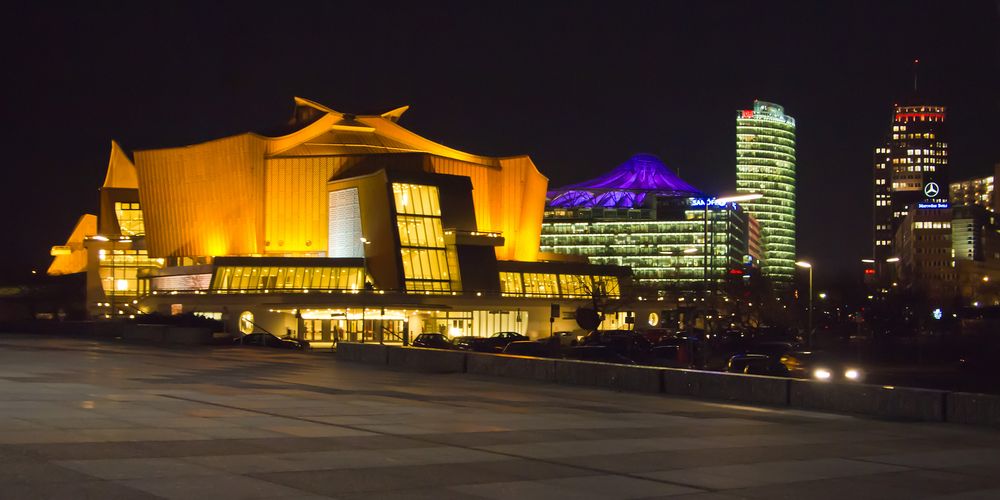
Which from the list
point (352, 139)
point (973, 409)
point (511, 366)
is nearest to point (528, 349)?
point (511, 366)

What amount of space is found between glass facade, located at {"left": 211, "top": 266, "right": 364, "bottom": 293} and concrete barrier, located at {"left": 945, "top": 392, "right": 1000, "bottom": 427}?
2963 inches

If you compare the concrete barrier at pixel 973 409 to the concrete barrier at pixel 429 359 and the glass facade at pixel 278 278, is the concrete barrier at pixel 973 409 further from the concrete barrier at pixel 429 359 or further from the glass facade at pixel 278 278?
the glass facade at pixel 278 278

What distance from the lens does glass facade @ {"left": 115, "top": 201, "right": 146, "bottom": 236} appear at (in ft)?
433

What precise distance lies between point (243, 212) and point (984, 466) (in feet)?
312

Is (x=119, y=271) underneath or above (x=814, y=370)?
above

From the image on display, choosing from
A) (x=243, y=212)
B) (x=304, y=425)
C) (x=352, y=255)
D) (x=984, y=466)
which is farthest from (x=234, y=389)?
(x=243, y=212)

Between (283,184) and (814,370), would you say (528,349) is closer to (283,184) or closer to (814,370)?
(814,370)

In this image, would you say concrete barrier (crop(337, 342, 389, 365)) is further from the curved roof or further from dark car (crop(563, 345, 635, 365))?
the curved roof

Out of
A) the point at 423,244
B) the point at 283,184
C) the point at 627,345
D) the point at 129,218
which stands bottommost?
the point at 627,345

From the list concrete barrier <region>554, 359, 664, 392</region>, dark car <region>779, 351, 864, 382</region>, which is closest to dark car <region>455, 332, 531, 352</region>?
dark car <region>779, 351, 864, 382</region>

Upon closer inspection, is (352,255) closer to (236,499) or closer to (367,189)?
(367,189)

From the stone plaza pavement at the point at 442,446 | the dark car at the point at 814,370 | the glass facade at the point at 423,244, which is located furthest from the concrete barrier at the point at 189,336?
the glass facade at the point at 423,244

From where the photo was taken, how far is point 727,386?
28484 millimetres

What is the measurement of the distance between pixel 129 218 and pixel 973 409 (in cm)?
12397
